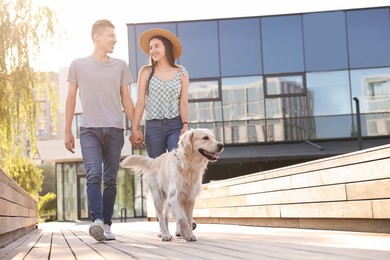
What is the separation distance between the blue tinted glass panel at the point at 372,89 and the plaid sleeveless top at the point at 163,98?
16749 millimetres

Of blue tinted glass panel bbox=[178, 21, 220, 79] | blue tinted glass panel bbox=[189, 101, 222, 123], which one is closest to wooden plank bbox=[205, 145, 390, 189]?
blue tinted glass panel bbox=[189, 101, 222, 123]

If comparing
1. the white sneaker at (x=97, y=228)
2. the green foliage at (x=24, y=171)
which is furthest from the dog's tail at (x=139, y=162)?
the green foliage at (x=24, y=171)

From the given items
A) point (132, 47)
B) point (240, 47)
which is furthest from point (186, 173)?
point (132, 47)

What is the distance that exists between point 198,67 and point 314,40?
14.1 ft

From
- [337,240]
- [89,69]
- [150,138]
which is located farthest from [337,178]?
[89,69]

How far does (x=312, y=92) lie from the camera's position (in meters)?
22.8

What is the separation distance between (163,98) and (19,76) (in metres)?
9.00

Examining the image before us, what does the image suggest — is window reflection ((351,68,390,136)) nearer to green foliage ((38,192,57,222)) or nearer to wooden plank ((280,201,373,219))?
wooden plank ((280,201,373,219))

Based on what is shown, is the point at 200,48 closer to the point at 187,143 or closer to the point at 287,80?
the point at 287,80

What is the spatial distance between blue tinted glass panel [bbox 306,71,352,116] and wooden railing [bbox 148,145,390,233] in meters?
12.5

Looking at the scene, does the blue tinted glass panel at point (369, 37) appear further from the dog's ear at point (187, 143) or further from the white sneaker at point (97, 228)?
Answer: the white sneaker at point (97, 228)

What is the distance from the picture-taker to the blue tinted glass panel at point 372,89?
22.2m

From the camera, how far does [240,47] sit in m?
23.4

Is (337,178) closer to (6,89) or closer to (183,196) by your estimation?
(183,196)
